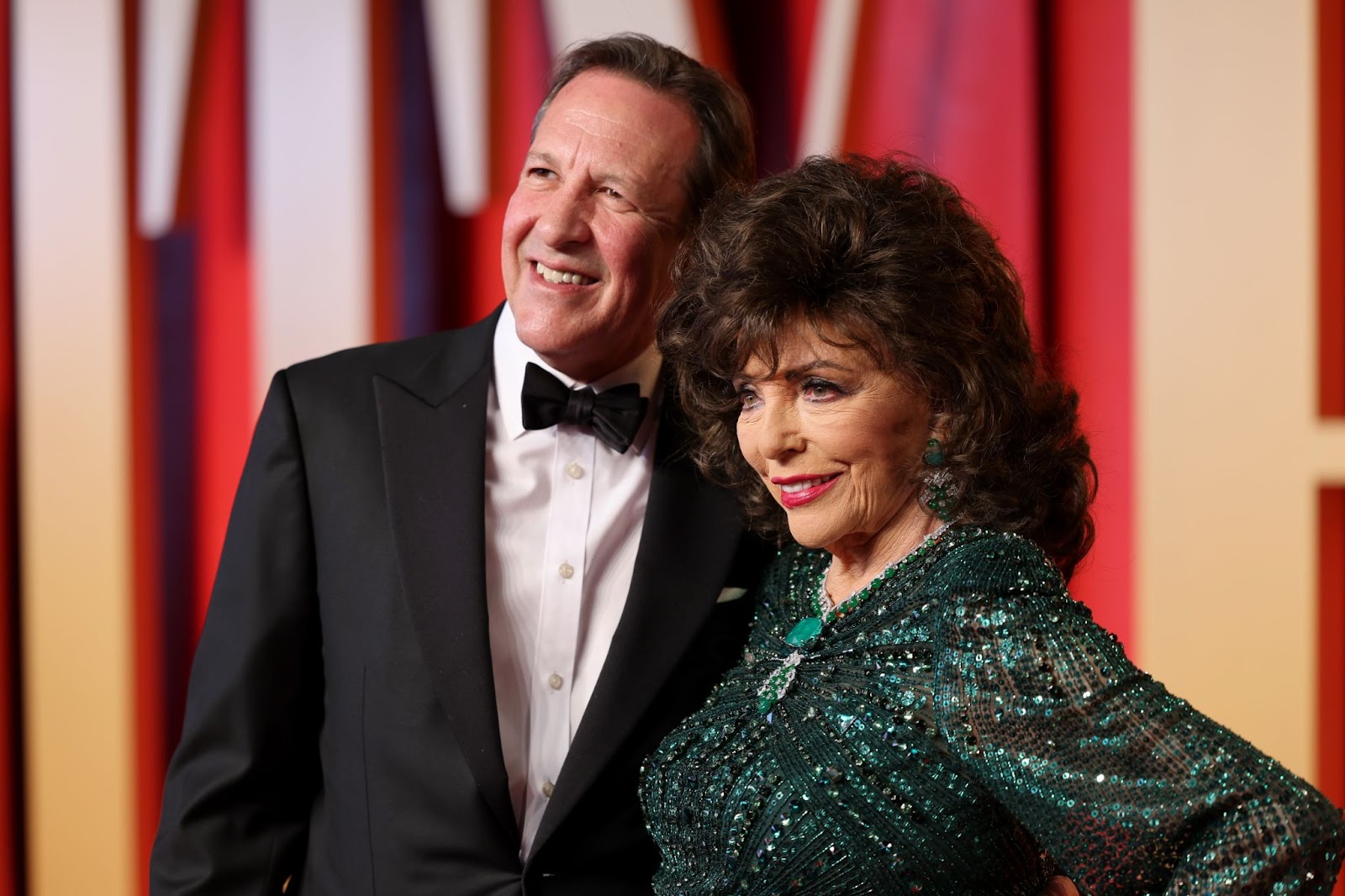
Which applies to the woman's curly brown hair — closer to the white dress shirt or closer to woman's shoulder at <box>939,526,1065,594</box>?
woman's shoulder at <box>939,526,1065,594</box>

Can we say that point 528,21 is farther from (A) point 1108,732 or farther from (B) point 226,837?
(A) point 1108,732

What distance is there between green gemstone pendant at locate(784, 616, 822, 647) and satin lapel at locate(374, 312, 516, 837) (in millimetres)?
390

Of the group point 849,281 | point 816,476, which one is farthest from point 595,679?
point 849,281

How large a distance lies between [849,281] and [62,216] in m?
2.58

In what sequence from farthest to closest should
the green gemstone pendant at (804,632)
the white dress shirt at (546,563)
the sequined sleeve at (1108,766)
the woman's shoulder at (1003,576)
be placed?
the white dress shirt at (546,563) < the green gemstone pendant at (804,632) < the woman's shoulder at (1003,576) < the sequined sleeve at (1108,766)

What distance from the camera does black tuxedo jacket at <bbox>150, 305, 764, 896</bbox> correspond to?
5.77ft

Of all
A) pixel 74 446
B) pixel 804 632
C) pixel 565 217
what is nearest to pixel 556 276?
pixel 565 217

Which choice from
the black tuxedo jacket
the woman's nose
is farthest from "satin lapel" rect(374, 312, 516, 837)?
the woman's nose

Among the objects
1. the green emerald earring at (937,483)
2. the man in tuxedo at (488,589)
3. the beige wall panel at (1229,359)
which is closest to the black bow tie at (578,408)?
the man in tuxedo at (488,589)

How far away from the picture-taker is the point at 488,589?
1.87 m

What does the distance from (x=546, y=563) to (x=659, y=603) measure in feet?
0.57

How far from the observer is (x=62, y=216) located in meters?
3.47

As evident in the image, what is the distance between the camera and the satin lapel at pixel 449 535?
175cm

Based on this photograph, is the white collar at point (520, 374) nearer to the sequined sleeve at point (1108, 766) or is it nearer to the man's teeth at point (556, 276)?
the man's teeth at point (556, 276)
